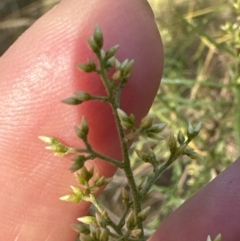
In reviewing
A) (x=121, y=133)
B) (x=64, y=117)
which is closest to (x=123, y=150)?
(x=121, y=133)

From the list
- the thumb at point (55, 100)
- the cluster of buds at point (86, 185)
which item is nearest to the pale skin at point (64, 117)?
the thumb at point (55, 100)

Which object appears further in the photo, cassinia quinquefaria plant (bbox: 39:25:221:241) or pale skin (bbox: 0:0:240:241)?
pale skin (bbox: 0:0:240:241)

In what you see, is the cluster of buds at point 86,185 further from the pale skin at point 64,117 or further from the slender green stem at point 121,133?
the pale skin at point 64,117

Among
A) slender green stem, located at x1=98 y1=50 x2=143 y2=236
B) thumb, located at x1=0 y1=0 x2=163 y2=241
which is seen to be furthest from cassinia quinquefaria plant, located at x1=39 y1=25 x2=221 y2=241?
thumb, located at x1=0 y1=0 x2=163 y2=241

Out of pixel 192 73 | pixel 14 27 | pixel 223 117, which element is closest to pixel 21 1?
pixel 14 27

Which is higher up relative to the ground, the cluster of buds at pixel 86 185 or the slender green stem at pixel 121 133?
the slender green stem at pixel 121 133

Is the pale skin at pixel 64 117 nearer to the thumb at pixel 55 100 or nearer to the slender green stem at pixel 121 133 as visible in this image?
the thumb at pixel 55 100

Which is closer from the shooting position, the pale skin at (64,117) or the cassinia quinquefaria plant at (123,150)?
the cassinia quinquefaria plant at (123,150)

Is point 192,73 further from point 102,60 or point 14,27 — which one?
point 102,60

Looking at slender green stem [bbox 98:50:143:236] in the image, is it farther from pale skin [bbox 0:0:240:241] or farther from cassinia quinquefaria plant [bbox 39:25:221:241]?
pale skin [bbox 0:0:240:241]
